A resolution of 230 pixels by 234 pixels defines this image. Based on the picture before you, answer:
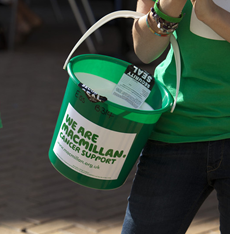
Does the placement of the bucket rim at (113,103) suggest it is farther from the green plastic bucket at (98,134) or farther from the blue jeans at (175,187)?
the blue jeans at (175,187)

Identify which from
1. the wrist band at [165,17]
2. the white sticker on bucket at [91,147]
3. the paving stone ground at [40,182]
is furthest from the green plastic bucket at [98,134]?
the paving stone ground at [40,182]

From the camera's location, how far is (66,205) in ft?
7.97

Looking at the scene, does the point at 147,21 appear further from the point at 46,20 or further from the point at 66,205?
the point at 46,20

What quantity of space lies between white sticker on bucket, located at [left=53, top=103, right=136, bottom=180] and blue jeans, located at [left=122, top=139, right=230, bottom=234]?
12cm

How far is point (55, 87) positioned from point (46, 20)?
3784mm

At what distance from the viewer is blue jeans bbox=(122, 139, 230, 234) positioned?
3.71 ft

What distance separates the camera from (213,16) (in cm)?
100

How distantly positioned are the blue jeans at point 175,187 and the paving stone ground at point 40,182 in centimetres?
108

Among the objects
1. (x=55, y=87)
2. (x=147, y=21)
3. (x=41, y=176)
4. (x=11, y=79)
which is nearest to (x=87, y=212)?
(x=41, y=176)

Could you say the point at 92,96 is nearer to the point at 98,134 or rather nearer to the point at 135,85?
the point at 98,134

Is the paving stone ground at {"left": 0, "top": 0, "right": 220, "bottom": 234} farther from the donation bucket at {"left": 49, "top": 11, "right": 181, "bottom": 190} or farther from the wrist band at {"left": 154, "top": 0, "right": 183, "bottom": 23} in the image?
the wrist band at {"left": 154, "top": 0, "right": 183, "bottom": 23}

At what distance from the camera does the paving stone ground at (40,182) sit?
2.26 m

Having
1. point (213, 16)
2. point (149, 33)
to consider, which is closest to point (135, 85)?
point (149, 33)

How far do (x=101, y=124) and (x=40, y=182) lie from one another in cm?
172
